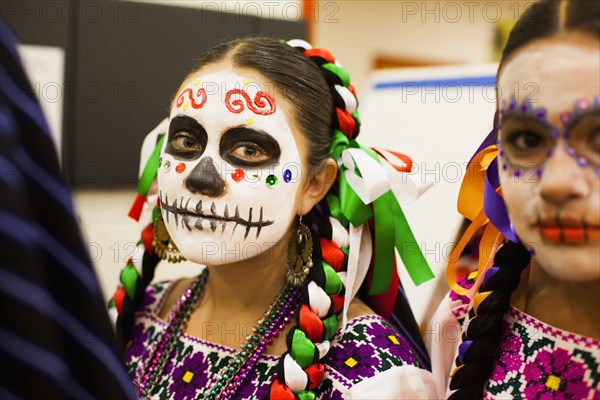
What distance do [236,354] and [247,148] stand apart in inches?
15.9

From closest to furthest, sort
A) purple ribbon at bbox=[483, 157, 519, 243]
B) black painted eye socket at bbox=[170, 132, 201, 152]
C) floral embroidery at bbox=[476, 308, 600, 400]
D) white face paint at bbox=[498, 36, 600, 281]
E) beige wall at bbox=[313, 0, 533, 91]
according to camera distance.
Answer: white face paint at bbox=[498, 36, 600, 281] < floral embroidery at bbox=[476, 308, 600, 400] < purple ribbon at bbox=[483, 157, 519, 243] < black painted eye socket at bbox=[170, 132, 201, 152] < beige wall at bbox=[313, 0, 533, 91]

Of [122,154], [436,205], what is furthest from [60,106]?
[436,205]

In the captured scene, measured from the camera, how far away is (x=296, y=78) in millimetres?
1433

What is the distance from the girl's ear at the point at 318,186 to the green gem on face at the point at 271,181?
0.09m

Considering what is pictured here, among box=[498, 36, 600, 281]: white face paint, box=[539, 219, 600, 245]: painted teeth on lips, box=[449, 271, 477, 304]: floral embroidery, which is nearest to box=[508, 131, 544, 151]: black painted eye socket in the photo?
box=[498, 36, 600, 281]: white face paint

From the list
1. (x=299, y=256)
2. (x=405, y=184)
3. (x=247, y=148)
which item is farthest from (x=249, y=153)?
(x=405, y=184)

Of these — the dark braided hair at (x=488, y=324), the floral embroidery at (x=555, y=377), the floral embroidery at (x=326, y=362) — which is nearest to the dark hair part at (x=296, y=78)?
the floral embroidery at (x=326, y=362)

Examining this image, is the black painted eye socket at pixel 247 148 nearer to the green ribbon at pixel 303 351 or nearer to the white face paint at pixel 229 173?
the white face paint at pixel 229 173

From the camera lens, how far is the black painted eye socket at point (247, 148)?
133 centimetres

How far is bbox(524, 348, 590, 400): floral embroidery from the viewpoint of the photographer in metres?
0.99

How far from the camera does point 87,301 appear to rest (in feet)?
2.08

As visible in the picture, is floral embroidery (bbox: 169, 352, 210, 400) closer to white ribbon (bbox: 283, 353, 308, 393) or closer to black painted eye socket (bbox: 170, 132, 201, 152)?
white ribbon (bbox: 283, 353, 308, 393)

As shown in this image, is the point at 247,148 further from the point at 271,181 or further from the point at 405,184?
the point at 405,184

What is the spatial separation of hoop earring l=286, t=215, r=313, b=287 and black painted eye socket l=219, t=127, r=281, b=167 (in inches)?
6.1
